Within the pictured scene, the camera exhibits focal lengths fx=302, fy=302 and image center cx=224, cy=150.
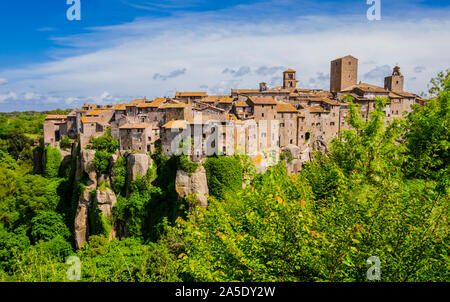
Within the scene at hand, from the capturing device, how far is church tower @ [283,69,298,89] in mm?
69062

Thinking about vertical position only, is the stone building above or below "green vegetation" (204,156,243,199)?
above

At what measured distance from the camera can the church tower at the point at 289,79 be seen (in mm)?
69062

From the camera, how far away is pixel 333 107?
57562 mm

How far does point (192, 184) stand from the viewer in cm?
3562

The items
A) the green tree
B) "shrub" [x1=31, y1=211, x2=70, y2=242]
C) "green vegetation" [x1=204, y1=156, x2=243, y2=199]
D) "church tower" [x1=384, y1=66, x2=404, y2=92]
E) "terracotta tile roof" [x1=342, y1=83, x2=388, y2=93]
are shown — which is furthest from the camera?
"church tower" [x1=384, y1=66, x2=404, y2=92]

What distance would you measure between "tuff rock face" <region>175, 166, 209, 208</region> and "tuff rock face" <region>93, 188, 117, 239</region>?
1081 centimetres

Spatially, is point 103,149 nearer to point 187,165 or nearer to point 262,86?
point 187,165

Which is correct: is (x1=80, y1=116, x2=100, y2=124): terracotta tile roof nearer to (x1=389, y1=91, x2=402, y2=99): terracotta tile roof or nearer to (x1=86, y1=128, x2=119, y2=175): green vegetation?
(x1=86, y1=128, x2=119, y2=175): green vegetation

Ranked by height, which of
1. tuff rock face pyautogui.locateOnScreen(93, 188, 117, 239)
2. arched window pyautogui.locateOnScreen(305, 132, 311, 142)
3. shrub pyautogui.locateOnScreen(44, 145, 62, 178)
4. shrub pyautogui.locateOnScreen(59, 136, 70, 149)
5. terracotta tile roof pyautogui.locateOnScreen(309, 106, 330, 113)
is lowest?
tuff rock face pyautogui.locateOnScreen(93, 188, 117, 239)

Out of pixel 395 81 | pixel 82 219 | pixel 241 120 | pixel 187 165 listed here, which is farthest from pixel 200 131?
pixel 395 81

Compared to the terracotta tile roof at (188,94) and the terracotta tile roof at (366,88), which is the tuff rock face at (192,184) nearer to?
the terracotta tile roof at (188,94)

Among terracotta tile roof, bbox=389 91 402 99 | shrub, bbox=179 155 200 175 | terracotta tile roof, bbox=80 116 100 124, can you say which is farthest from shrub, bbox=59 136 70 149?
terracotta tile roof, bbox=389 91 402 99

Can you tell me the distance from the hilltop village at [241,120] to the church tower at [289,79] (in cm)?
22
